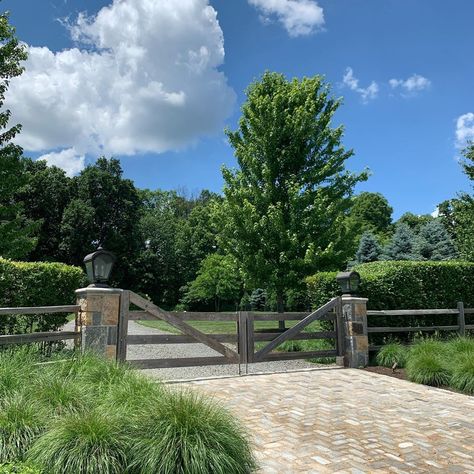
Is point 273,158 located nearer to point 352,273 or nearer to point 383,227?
point 352,273

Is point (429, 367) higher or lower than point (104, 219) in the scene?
lower

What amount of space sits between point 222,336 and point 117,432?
470 cm

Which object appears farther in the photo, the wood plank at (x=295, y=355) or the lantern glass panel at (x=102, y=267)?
the wood plank at (x=295, y=355)

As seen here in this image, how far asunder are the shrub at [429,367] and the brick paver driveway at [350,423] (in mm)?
297

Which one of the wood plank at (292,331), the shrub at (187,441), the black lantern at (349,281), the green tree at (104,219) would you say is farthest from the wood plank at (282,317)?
the green tree at (104,219)

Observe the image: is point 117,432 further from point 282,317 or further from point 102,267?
point 282,317

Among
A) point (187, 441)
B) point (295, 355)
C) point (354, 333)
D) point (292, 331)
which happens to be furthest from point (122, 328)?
point (354, 333)

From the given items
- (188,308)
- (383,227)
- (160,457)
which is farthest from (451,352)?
(383,227)

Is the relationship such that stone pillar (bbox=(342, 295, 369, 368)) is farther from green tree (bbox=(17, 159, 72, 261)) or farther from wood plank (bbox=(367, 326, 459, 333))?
green tree (bbox=(17, 159, 72, 261))

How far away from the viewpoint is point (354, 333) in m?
9.17

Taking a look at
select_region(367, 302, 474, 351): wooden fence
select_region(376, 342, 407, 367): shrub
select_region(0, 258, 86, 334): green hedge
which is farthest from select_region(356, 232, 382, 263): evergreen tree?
select_region(0, 258, 86, 334): green hedge

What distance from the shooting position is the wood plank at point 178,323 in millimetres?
7199

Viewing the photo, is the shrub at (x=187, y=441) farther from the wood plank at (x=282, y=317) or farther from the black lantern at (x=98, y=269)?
the wood plank at (x=282, y=317)

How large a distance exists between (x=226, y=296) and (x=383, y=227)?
19.6m
